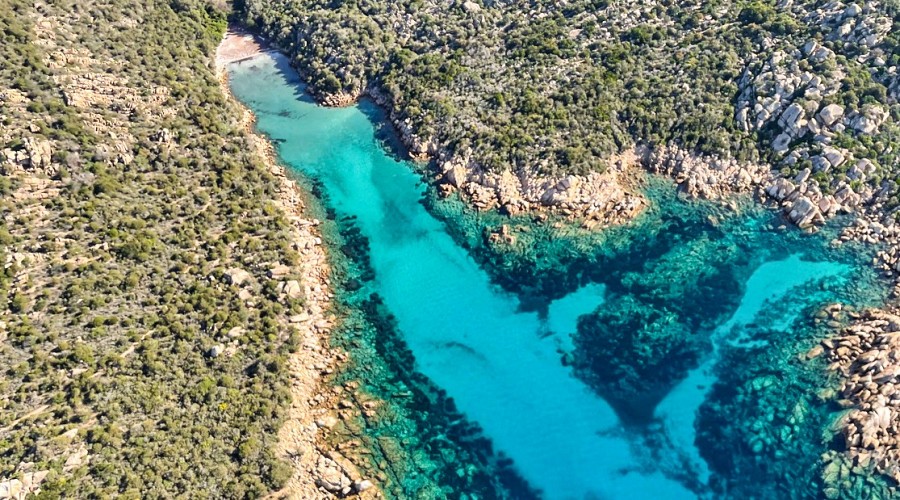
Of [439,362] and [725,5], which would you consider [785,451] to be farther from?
[725,5]

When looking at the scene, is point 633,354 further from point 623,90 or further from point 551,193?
point 623,90

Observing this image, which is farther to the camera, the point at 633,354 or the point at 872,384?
the point at 633,354

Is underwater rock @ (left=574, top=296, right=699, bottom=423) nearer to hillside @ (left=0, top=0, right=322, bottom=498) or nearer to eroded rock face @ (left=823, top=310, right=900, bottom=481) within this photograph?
eroded rock face @ (left=823, top=310, right=900, bottom=481)

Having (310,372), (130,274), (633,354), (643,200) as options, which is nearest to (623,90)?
(643,200)

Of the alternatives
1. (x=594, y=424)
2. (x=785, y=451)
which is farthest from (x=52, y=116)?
(x=785, y=451)

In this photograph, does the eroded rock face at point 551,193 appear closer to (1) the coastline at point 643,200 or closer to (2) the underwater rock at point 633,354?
(1) the coastline at point 643,200

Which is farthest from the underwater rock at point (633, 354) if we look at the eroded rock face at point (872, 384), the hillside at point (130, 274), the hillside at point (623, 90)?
the hillside at point (130, 274)

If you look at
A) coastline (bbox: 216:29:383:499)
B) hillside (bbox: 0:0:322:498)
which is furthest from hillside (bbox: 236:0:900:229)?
hillside (bbox: 0:0:322:498)
